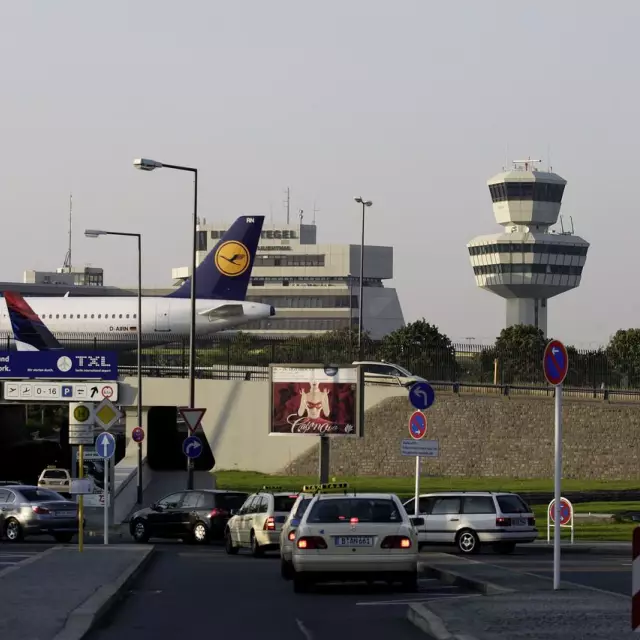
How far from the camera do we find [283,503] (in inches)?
1110

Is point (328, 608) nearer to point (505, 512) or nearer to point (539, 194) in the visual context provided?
point (505, 512)

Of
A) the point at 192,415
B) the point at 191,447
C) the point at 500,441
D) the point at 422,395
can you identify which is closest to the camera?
the point at 422,395

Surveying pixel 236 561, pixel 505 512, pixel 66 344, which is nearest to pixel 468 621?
pixel 236 561

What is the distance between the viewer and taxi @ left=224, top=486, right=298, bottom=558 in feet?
91.9

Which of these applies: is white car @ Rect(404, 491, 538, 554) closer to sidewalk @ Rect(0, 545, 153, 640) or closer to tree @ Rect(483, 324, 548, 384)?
sidewalk @ Rect(0, 545, 153, 640)

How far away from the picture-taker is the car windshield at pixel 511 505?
29547 millimetres

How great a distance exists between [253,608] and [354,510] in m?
2.72

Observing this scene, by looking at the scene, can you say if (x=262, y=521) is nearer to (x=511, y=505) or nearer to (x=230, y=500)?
(x=230, y=500)

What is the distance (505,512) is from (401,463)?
108ft

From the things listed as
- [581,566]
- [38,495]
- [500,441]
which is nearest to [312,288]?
[500,441]

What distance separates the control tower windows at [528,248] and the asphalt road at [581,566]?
12272 cm

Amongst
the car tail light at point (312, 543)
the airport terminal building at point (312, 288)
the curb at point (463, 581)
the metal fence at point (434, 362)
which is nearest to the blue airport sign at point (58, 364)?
the metal fence at point (434, 362)

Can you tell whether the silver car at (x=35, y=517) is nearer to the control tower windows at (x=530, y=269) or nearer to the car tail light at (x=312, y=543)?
the car tail light at (x=312, y=543)

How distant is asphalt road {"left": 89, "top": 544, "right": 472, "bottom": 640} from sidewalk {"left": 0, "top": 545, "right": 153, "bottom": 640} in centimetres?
26
